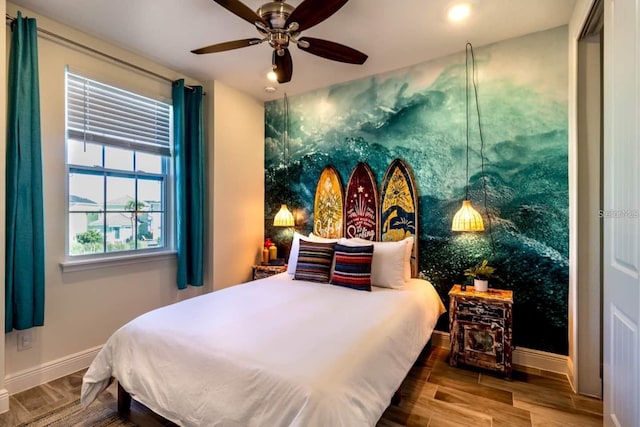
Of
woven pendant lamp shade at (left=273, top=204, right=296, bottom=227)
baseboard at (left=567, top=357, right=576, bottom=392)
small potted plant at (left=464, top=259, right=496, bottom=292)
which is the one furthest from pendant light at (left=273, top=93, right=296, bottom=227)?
baseboard at (left=567, top=357, right=576, bottom=392)

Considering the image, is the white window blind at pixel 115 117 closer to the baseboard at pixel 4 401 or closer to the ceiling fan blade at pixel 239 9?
the ceiling fan blade at pixel 239 9

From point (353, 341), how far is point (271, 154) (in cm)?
299

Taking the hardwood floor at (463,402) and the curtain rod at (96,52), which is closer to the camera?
the hardwood floor at (463,402)

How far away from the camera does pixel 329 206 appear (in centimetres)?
361

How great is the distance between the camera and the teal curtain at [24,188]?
213 cm

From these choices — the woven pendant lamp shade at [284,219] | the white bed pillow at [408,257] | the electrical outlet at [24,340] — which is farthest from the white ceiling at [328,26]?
the electrical outlet at [24,340]

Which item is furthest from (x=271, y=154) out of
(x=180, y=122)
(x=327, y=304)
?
(x=327, y=304)

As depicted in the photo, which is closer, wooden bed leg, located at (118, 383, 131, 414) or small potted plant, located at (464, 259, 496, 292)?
wooden bed leg, located at (118, 383, 131, 414)

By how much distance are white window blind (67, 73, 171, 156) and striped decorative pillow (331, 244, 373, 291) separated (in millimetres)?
2123

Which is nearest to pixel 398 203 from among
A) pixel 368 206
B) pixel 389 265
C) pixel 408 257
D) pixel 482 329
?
pixel 368 206

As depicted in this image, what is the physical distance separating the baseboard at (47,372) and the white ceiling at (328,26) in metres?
2.65

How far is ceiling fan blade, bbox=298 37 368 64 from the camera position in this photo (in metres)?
2.07

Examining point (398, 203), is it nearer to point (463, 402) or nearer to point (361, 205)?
point (361, 205)

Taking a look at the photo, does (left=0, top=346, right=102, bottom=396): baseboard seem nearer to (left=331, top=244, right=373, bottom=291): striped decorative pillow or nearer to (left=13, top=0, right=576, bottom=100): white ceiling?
(left=331, top=244, right=373, bottom=291): striped decorative pillow
